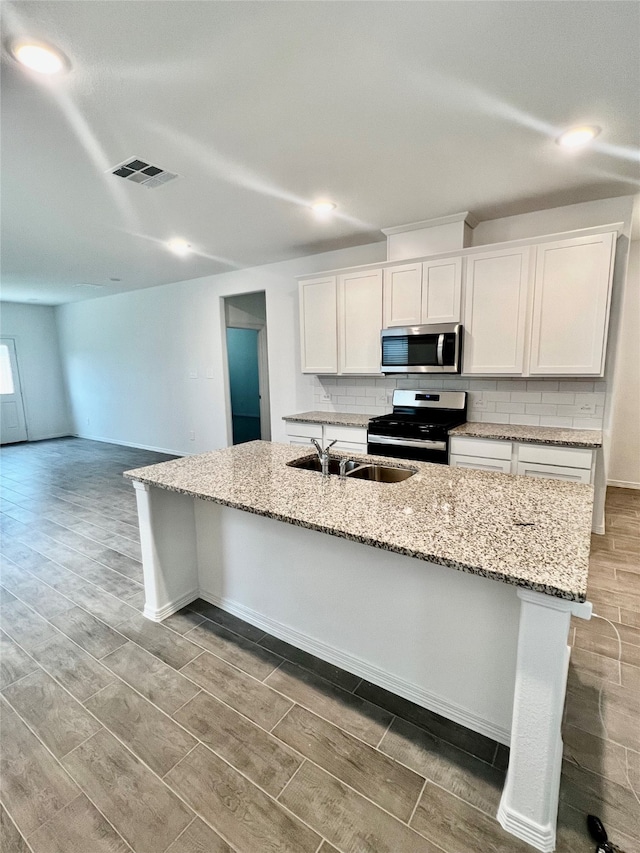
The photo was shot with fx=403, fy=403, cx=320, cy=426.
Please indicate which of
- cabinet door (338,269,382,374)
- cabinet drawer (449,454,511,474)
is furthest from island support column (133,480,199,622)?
cabinet door (338,269,382,374)

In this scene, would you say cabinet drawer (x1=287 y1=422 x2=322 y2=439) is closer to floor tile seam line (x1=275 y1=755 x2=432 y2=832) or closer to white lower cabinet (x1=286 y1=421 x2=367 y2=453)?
white lower cabinet (x1=286 y1=421 x2=367 y2=453)

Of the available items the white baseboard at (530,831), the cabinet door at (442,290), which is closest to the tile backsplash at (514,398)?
the cabinet door at (442,290)

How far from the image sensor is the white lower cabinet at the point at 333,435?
3834 millimetres

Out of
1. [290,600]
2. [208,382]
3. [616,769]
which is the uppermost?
[208,382]

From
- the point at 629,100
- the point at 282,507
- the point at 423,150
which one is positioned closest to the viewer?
the point at 282,507

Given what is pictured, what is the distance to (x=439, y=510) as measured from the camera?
5.20 feet

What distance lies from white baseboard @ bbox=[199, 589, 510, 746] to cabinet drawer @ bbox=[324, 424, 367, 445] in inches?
75.6

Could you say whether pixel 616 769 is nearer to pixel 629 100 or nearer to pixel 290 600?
pixel 290 600

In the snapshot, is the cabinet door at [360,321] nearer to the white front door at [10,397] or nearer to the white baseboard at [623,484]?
the white baseboard at [623,484]

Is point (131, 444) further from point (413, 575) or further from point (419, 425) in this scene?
point (413, 575)

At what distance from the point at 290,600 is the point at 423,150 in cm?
259

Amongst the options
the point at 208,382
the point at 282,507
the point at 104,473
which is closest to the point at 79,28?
the point at 282,507

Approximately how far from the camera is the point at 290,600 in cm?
211

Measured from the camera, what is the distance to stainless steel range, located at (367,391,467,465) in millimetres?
3350
